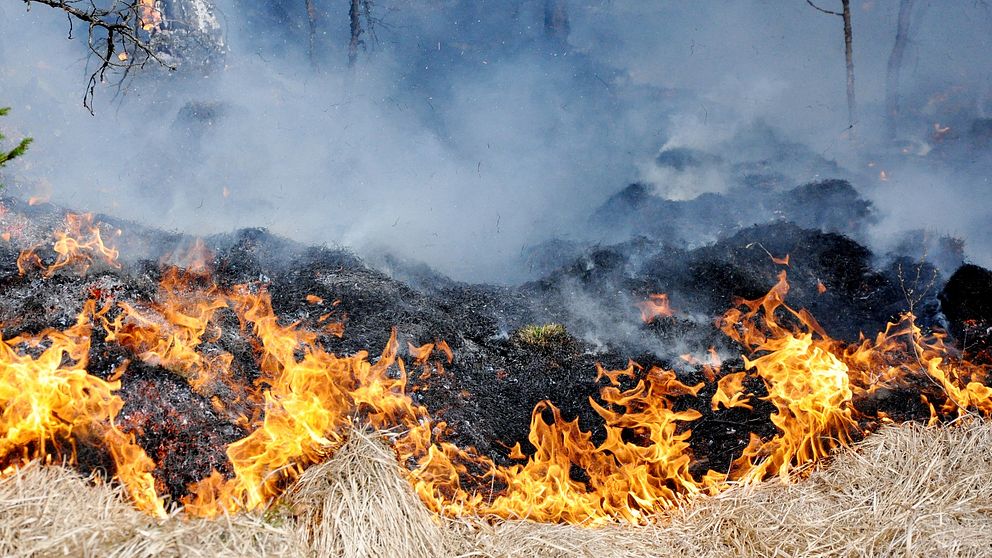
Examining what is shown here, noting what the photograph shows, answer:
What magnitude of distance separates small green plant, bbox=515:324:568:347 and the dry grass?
2391mm

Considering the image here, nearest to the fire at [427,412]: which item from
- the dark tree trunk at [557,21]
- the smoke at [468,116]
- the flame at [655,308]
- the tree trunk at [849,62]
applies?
the flame at [655,308]

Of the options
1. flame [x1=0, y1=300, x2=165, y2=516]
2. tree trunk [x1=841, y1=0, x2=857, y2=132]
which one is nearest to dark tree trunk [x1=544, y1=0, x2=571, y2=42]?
tree trunk [x1=841, y1=0, x2=857, y2=132]

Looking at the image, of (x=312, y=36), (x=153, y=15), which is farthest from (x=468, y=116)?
(x=153, y=15)

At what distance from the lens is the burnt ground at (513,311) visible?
3973mm

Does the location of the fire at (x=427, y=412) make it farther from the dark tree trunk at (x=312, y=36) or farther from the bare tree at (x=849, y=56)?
the dark tree trunk at (x=312, y=36)

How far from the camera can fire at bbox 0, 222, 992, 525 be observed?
337 centimetres

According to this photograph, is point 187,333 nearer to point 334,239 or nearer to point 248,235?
point 248,235

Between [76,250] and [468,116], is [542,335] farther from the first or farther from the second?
[468,116]

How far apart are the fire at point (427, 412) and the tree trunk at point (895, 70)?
618 cm

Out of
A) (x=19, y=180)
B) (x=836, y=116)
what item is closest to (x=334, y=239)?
(x=19, y=180)

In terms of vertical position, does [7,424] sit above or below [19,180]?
below

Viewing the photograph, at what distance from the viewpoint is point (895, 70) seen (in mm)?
10141

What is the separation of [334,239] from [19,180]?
5.41 meters

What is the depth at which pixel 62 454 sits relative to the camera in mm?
3242
